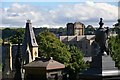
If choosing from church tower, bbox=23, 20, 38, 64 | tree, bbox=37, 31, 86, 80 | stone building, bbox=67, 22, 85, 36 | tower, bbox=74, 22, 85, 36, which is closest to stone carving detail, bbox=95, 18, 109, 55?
tree, bbox=37, 31, 86, 80

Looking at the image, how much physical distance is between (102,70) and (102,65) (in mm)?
121

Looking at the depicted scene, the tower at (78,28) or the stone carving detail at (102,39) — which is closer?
the stone carving detail at (102,39)

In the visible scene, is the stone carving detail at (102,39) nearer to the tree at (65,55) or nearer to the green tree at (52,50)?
the tree at (65,55)

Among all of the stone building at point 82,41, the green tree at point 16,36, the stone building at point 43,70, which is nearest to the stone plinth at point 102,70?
the stone building at point 43,70

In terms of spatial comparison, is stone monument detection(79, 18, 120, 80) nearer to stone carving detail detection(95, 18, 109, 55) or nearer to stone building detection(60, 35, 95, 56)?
stone carving detail detection(95, 18, 109, 55)

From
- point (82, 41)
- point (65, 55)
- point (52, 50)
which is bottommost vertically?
point (65, 55)

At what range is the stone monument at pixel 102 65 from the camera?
539 cm

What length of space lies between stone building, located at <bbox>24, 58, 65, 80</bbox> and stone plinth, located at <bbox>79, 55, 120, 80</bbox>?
23.8 m

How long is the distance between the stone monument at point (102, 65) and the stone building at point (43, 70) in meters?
23.8

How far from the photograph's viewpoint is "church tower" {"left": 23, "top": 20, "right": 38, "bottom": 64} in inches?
1754

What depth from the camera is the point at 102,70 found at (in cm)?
547

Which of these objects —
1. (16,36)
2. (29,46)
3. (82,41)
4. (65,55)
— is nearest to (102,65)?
(65,55)

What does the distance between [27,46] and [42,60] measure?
12510 mm

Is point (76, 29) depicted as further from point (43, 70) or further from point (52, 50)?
point (43, 70)
